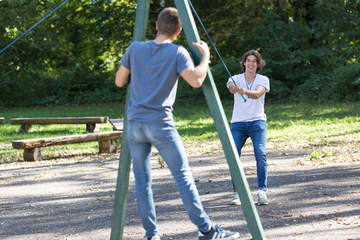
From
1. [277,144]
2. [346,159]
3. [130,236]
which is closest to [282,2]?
[277,144]

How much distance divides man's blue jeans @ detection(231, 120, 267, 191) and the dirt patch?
35 cm

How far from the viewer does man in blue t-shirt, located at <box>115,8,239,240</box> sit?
8.85 feet

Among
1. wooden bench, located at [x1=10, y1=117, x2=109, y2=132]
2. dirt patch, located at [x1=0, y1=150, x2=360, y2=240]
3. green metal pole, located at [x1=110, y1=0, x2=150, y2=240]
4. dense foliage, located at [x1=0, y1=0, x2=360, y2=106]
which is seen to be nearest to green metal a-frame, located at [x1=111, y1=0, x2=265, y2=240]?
green metal pole, located at [x1=110, y1=0, x2=150, y2=240]

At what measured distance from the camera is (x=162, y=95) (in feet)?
9.07

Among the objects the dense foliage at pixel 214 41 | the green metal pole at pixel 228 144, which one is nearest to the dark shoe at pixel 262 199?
the green metal pole at pixel 228 144

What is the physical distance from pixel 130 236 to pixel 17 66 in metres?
21.4

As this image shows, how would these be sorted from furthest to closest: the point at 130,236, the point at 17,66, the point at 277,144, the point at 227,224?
the point at 17,66 < the point at 277,144 < the point at 227,224 < the point at 130,236

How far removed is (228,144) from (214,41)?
60.8 ft

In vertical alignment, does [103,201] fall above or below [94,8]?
below

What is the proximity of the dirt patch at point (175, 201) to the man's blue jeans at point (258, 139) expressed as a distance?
35 centimetres

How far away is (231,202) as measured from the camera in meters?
4.72

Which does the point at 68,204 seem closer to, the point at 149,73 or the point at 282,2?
the point at 149,73

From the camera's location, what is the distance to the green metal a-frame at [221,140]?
2.73 meters

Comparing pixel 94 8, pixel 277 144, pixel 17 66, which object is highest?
pixel 94 8
